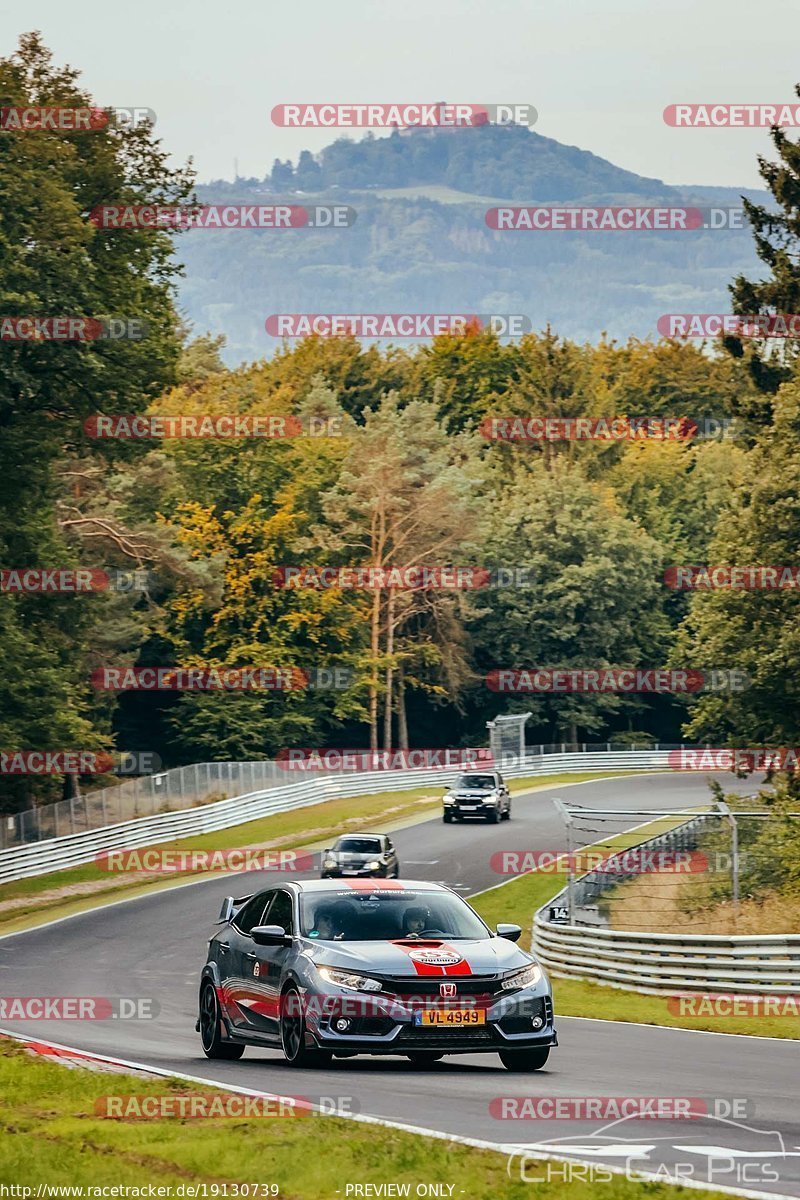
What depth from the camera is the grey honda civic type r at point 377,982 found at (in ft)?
44.4

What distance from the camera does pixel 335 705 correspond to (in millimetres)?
82500

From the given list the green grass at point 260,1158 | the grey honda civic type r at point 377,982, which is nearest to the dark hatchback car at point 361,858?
the grey honda civic type r at point 377,982

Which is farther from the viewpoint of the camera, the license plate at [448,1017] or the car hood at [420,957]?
the car hood at [420,957]

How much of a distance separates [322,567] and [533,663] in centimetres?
1506

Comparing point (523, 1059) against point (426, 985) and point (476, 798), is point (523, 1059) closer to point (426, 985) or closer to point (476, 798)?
point (426, 985)

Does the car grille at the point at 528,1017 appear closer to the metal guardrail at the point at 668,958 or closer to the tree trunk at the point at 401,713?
the metal guardrail at the point at 668,958

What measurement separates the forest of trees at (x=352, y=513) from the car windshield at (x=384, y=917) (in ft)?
85.4

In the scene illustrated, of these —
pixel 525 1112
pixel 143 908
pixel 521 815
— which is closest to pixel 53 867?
pixel 143 908

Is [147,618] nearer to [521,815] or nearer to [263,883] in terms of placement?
[521,815]

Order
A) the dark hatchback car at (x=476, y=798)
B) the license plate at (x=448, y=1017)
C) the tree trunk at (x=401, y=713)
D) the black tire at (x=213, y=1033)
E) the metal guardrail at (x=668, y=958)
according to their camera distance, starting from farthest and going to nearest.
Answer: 1. the tree trunk at (x=401, y=713)
2. the dark hatchback car at (x=476, y=798)
3. the metal guardrail at (x=668, y=958)
4. the black tire at (x=213, y=1033)
5. the license plate at (x=448, y=1017)

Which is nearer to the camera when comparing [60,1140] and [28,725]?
[60,1140]

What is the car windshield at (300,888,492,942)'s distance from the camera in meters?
14.5

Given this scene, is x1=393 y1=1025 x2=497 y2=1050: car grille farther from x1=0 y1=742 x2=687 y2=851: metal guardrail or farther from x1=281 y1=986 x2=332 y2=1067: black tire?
x1=0 y1=742 x2=687 y2=851: metal guardrail

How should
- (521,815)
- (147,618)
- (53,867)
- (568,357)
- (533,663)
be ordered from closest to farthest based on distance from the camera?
(53,867), (521,815), (147,618), (533,663), (568,357)
